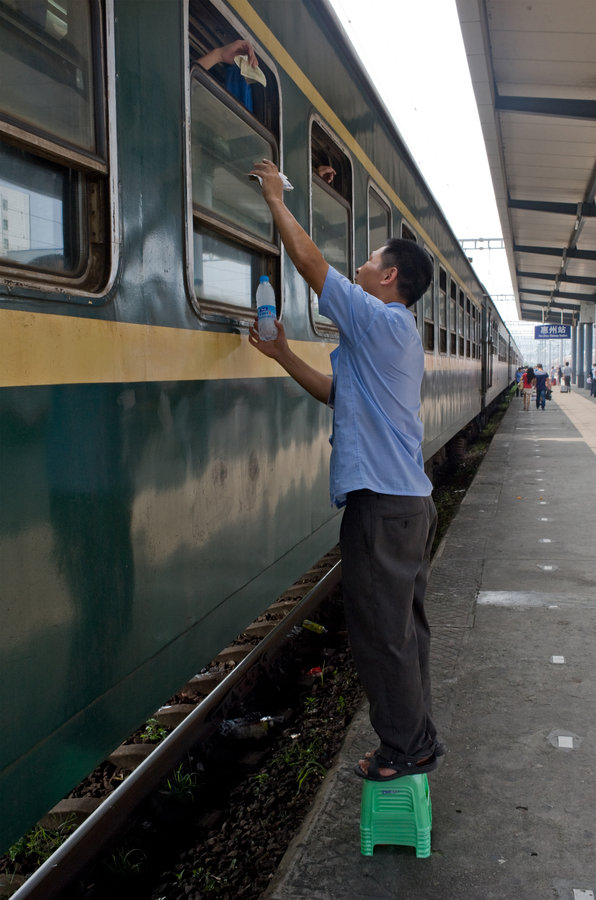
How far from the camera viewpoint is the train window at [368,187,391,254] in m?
4.82

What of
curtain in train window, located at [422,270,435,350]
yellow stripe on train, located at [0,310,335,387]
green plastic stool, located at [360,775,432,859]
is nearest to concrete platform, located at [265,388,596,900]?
green plastic stool, located at [360,775,432,859]

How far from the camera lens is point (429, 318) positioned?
771 cm

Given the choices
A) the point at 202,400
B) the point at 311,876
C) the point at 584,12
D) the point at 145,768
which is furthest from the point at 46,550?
the point at 584,12

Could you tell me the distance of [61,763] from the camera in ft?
6.07

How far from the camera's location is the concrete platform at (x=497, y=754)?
2279 millimetres

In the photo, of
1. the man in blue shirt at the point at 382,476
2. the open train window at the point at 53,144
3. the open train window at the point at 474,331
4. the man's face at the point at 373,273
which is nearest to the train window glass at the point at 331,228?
the man's face at the point at 373,273

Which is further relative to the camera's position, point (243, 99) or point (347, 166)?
point (347, 166)

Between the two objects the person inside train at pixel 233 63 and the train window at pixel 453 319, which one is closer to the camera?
the person inside train at pixel 233 63

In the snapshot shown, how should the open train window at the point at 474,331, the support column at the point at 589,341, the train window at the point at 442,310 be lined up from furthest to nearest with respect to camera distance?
1. the support column at the point at 589,341
2. the open train window at the point at 474,331
3. the train window at the point at 442,310

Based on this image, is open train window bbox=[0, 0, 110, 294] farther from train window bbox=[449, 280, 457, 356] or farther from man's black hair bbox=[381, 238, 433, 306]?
train window bbox=[449, 280, 457, 356]

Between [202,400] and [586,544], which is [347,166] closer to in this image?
[202,400]

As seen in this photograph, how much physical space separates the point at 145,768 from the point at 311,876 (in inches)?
32.2

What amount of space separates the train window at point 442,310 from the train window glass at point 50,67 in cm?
Result: 685

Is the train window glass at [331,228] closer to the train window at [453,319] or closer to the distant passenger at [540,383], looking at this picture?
the train window at [453,319]
